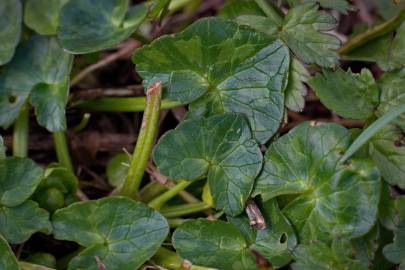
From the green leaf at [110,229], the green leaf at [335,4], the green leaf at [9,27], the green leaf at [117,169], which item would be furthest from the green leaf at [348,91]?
the green leaf at [9,27]

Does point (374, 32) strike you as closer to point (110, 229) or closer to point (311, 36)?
point (311, 36)

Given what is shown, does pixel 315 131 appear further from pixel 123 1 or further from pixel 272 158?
pixel 123 1

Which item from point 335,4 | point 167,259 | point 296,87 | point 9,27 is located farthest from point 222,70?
point 9,27

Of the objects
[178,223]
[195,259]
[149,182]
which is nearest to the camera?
[195,259]

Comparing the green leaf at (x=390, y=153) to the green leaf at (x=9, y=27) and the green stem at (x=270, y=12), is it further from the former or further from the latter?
the green leaf at (x=9, y=27)

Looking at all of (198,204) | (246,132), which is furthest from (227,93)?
(198,204)

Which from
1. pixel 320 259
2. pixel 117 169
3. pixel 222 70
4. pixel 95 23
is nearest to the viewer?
pixel 320 259
